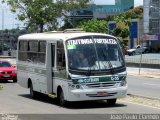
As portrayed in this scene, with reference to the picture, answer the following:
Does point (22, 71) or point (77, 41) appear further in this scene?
point (22, 71)

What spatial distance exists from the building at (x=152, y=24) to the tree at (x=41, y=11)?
60899 mm

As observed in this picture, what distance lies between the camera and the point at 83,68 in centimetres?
1706

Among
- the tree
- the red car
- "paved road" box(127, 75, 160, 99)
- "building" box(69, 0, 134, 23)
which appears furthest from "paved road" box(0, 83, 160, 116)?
"building" box(69, 0, 134, 23)

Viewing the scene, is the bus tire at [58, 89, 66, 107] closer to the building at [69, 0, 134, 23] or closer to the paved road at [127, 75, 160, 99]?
the paved road at [127, 75, 160, 99]

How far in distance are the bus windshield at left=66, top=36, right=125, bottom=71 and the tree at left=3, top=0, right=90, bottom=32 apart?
18815 millimetres

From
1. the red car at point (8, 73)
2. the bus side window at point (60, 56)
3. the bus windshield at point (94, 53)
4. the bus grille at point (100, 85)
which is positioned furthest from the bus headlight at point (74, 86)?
the red car at point (8, 73)

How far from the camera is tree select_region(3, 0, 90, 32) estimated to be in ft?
120

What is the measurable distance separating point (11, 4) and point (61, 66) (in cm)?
2121

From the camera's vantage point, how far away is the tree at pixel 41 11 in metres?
36.6

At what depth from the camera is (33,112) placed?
16031 millimetres

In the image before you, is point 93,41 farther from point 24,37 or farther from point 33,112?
point 24,37

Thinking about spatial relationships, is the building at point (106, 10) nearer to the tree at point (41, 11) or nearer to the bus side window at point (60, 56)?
→ the tree at point (41, 11)

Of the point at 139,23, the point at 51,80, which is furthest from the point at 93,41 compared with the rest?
the point at 139,23

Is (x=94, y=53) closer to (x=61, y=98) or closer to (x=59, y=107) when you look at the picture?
(x=61, y=98)
